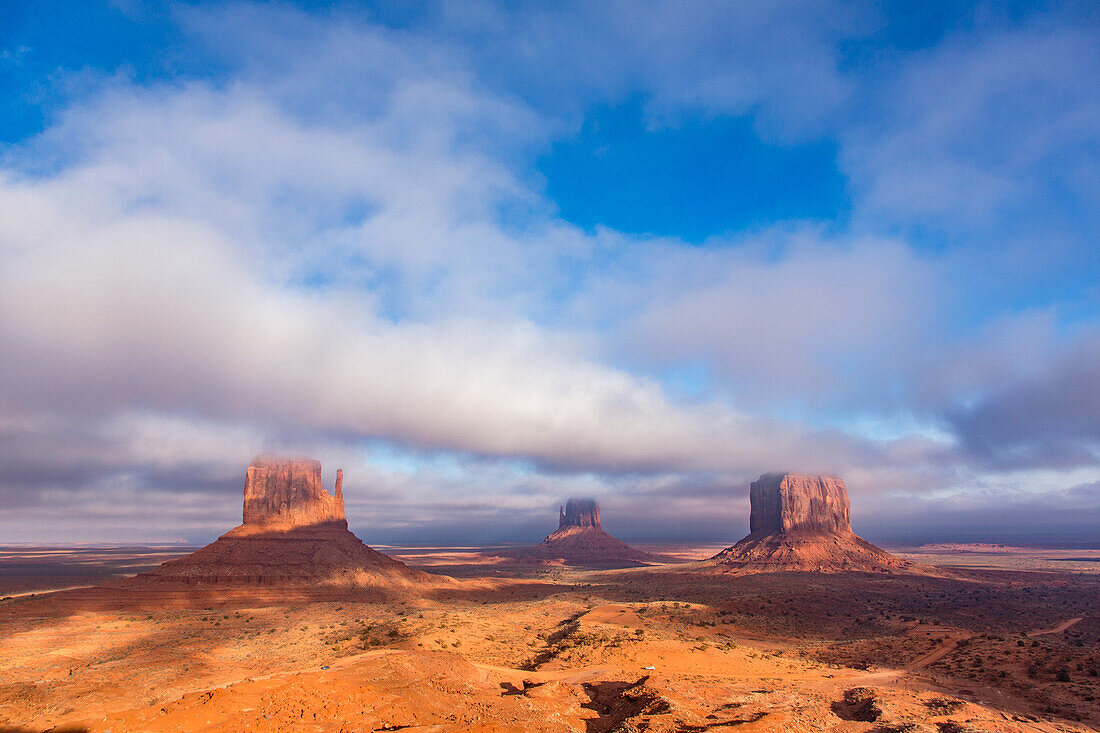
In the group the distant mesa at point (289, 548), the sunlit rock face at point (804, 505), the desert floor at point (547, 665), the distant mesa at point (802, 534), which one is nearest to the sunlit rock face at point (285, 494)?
the distant mesa at point (289, 548)

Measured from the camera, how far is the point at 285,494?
94938 millimetres

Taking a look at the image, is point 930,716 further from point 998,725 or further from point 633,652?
point 633,652

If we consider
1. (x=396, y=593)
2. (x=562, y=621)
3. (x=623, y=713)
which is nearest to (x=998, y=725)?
(x=623, y=713)

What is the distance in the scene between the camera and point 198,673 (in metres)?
31.9

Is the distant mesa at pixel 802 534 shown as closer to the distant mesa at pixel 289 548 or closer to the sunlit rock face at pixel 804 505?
the sunlit rock face at pixel 804 505

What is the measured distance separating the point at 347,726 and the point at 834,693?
65.4 ft

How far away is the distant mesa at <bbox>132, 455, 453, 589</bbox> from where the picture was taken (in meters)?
78.4

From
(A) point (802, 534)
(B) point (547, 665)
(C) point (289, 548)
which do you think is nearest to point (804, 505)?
(A) point (802, 534)

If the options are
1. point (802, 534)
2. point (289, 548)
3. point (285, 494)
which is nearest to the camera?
point (289, 548)

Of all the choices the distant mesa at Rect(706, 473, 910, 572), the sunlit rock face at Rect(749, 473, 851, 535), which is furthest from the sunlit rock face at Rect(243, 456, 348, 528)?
the sunlit rock face at Rect(749, 473, 851, 535)

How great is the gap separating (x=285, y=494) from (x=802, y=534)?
119510 mm

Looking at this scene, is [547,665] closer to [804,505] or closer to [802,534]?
[802,534]

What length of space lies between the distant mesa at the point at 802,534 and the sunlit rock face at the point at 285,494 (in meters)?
89.7

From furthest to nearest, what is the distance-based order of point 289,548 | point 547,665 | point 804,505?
point 804,505 < point 289,548 < point 547,665
